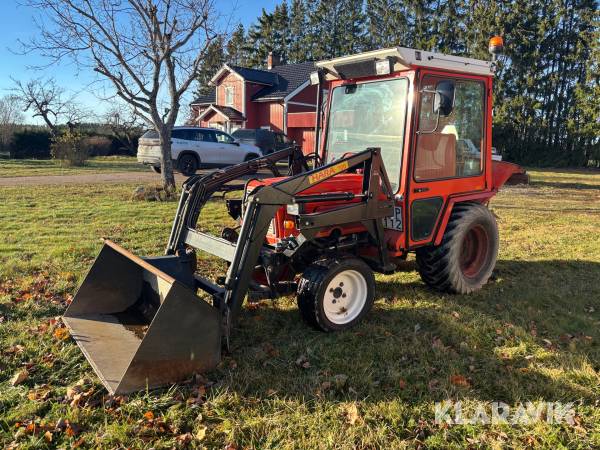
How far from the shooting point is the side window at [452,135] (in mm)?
4496

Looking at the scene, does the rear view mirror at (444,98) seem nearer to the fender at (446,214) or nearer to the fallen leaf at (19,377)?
the fender at (446,214)

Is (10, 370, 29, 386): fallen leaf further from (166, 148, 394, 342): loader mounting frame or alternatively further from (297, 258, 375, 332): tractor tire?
(297, 258, 375, 332): tractor tire

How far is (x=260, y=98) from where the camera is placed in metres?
30.5

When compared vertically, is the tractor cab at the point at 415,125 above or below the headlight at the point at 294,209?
above

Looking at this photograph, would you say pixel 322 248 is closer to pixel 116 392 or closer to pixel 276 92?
pixel 116 392

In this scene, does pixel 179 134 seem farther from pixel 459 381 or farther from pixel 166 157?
pixel 459 381

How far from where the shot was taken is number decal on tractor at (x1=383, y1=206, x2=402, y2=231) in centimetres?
454

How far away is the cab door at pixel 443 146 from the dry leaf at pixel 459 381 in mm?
1507

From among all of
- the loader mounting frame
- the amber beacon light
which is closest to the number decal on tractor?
the loader mounting frame

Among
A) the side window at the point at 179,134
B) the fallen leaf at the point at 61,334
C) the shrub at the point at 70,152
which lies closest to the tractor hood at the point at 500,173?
the fallen leaf at the point at 61,334

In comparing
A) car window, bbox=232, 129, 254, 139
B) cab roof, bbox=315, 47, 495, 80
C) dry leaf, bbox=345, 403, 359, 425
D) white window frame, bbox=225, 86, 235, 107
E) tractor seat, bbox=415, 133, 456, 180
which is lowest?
dry leaf, bbox=345, 403, 359, 425

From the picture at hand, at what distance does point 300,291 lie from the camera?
12.9ft

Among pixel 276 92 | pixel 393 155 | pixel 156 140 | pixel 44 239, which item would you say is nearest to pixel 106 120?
pixel 276 92

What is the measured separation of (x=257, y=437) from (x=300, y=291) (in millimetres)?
1357
